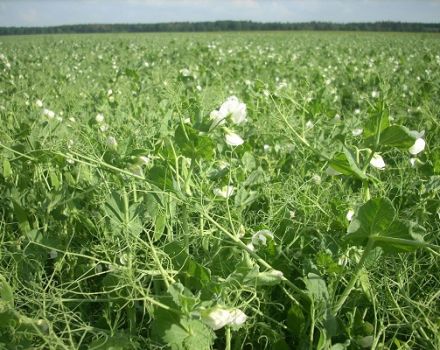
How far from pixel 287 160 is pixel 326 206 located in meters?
0.56

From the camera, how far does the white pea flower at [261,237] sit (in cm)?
107

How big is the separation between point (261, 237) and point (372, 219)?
0.32 metres

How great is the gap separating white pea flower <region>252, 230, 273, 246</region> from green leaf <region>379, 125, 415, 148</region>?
378 mm

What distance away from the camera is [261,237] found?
3.50ft

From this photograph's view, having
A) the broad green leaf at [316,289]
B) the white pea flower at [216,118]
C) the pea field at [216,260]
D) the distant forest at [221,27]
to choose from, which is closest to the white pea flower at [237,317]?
the pea field at [216,260]

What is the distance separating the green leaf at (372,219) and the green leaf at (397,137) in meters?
0.19

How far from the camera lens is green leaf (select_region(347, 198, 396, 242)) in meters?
0.82

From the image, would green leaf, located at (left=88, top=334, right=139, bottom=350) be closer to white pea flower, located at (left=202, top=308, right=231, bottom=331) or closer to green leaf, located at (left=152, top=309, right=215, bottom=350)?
green leaf, located at (left=152, top=309, right=215, bottom=350)

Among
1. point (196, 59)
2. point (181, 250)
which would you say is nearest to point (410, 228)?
point (181, 250)

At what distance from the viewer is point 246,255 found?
0.96m

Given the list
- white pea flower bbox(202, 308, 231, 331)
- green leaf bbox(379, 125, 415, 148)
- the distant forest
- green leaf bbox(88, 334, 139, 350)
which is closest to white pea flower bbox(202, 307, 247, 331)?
white pea flower bbox(202, 308, 231, 331)

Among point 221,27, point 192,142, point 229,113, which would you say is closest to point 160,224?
point 192,142

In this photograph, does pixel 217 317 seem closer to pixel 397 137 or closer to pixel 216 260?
pixel 216 260

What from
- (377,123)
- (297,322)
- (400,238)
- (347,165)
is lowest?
(297,322)
